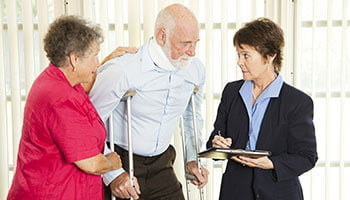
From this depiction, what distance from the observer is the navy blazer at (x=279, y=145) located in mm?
2154

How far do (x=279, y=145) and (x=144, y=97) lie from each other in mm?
607

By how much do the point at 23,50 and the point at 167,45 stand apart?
50.1 inches

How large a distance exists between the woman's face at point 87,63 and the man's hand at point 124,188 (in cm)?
47

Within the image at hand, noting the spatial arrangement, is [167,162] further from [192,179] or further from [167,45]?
[167,45]

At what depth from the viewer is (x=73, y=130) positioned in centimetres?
197

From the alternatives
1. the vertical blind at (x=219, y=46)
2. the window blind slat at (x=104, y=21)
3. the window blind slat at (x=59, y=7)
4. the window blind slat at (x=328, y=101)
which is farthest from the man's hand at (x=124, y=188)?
the window blind slat at (x=328, y=101)

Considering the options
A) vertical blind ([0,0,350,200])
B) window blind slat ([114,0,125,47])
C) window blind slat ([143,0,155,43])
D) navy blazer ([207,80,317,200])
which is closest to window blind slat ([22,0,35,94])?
vertical blind ([0,0,350,200])

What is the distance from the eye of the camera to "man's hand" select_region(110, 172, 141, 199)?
2.29 meters

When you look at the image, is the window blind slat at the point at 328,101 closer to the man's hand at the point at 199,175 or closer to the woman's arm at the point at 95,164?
the man's hand at the point at 199,175

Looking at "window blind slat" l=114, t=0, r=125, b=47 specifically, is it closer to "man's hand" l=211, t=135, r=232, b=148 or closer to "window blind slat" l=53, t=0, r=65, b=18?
"window blind slat" l=53, t=0, r=65, b=18

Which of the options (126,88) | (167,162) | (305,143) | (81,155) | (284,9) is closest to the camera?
(81,155)

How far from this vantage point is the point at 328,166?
332cm

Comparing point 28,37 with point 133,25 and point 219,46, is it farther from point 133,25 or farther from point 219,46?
point 219,46

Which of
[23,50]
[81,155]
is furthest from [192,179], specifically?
[23,50]
